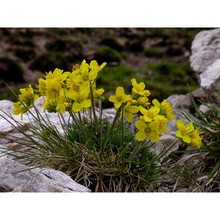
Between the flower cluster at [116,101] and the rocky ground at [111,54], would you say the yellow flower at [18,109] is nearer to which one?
the flower cluster at [116,101]

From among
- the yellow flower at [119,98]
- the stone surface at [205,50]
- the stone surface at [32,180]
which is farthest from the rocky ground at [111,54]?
the stone surface at [32,180]

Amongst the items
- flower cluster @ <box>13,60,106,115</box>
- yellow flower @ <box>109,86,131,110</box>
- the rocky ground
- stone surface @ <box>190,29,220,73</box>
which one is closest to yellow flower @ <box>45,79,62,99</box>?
flower cluster @ <box>13,60,106,115</box>

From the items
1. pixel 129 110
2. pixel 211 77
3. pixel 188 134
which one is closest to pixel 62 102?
pixel 129 110

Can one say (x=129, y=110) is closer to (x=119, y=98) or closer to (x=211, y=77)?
(x=119, y=98)

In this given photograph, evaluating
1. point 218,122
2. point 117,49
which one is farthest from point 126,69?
point 218,122

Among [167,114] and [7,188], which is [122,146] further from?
[7,188]
